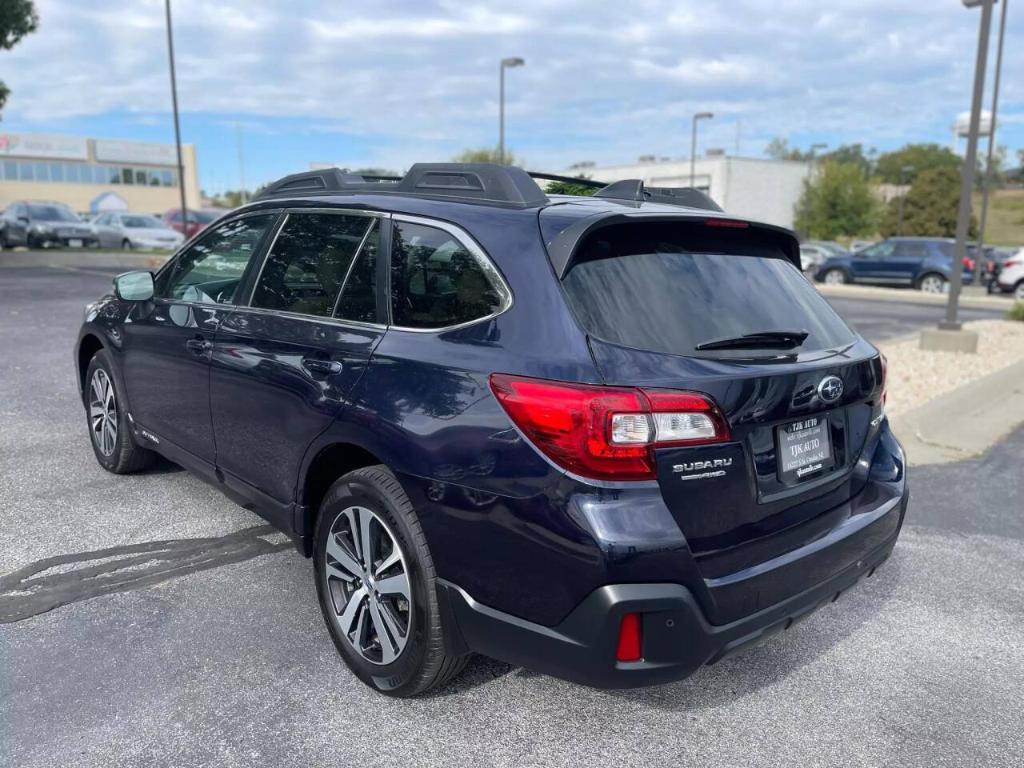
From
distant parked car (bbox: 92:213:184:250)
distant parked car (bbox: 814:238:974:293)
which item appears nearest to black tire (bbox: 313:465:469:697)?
distant parked car (bbox: 814:238:974:293)

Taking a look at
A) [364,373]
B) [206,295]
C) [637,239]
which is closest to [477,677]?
[364,373]

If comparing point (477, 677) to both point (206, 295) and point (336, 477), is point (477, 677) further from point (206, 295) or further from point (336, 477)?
point (206, 295)

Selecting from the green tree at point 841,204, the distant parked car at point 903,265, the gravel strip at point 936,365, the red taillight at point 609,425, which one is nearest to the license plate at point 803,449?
the red taillight at point 609,425

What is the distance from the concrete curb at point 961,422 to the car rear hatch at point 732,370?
362cm

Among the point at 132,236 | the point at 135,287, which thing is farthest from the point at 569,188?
the point at 132,236

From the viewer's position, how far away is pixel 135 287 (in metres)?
4.41

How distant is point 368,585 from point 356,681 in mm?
388

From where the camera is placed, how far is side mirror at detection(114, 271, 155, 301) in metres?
4.39

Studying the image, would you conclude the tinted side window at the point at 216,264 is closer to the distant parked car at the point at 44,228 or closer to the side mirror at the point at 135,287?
the side mirror at the point at 135,287

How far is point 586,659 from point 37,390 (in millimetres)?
6845

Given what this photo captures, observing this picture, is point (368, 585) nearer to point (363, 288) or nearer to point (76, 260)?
point (363, 288)

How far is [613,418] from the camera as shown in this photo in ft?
7.61

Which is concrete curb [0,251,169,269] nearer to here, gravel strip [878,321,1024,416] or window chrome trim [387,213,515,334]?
gravel strip [878,321,1024,416]

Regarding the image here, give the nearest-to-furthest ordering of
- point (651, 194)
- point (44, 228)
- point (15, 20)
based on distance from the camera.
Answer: point (651, 194) → point (15, 20) → point (44, 228)
